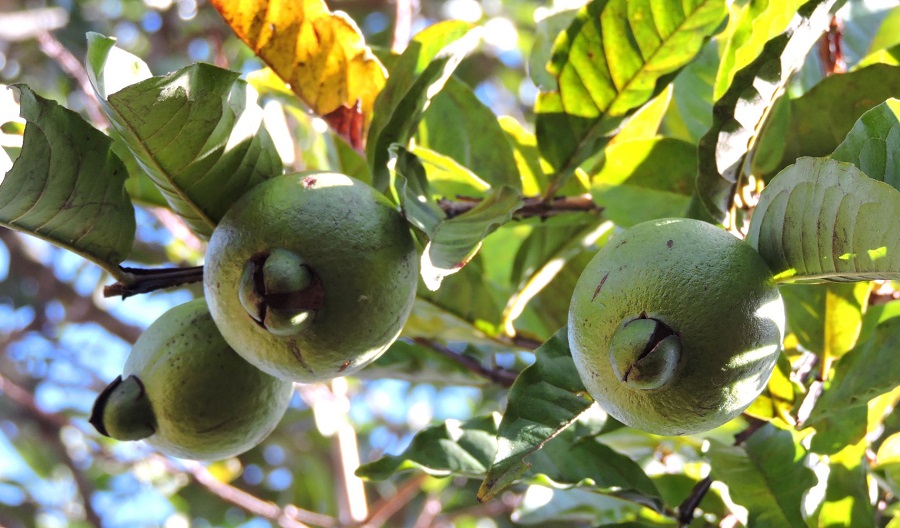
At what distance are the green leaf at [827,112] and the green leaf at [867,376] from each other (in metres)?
0.26

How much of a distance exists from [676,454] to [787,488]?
1.49 ft

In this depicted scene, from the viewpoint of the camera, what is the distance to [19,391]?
2.26m

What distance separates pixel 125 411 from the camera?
3.27 ft

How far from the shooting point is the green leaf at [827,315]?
111 cm

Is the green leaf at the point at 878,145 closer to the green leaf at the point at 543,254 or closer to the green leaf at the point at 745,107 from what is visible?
the green leaf at the point at 745,107

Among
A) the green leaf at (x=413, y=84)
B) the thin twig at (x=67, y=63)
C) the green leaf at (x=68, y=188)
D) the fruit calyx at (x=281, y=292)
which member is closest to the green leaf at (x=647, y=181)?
the green leaf at (x=413, y=84)

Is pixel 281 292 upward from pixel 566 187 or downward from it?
upward

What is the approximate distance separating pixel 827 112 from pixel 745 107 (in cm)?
26

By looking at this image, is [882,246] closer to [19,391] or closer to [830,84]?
[830,84]

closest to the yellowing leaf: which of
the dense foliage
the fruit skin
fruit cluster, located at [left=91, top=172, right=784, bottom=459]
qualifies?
the dense foliage

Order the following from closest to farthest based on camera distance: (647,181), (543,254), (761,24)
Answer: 1. (761,24)
2. (647,181)
3. (543,254)

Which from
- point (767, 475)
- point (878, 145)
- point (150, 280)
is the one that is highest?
point (878, 145)

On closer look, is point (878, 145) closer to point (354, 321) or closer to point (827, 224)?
point (827, 224)

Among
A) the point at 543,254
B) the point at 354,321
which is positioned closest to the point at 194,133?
the point at 354,321
